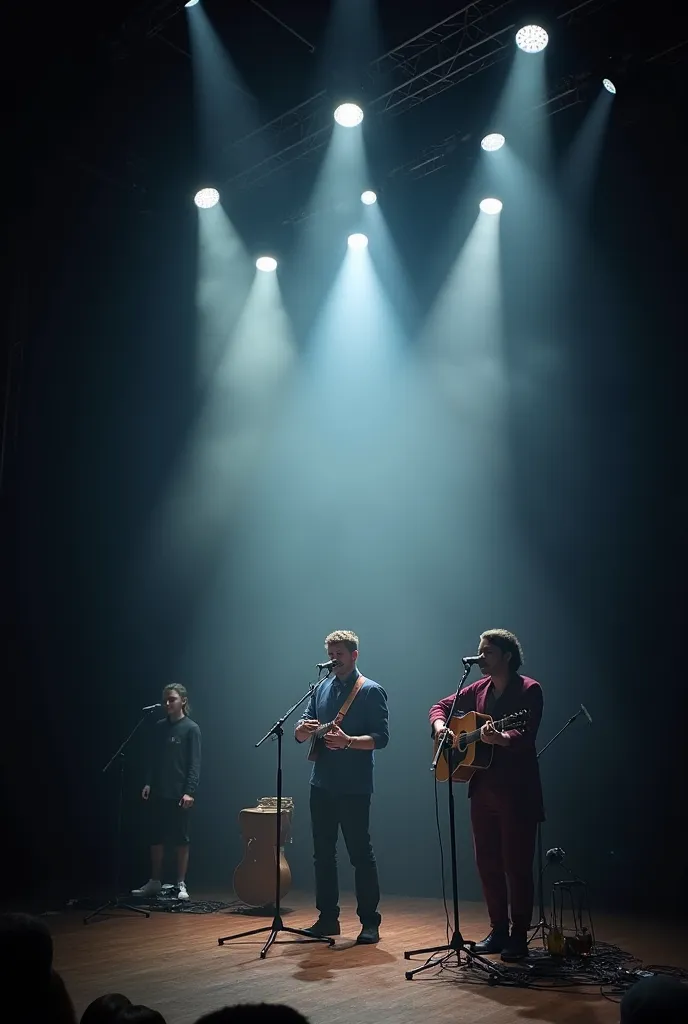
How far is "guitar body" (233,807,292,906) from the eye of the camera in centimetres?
636

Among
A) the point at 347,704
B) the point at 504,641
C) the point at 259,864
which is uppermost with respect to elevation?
the point at 504,641

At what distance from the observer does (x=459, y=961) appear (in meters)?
4.41

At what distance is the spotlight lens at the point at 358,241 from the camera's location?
850 cm

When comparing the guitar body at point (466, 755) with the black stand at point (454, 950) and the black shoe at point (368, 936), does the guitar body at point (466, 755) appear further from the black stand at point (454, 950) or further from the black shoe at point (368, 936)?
the black shoe at point (368, 936)

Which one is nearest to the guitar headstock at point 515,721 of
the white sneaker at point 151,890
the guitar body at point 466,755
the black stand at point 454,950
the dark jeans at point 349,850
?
the guitar body at point 466,755

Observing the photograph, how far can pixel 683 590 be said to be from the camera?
6.59 metres

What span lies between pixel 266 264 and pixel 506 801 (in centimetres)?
602

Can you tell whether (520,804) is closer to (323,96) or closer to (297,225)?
(323,96)

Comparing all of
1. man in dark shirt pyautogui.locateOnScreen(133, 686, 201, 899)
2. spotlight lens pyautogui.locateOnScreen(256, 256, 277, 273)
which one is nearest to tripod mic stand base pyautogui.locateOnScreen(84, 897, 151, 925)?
man in dark shirt pyautogui.locateOnScreen(133, 686, 201, 899)

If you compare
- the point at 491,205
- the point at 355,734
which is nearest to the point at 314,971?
the point at 355,734

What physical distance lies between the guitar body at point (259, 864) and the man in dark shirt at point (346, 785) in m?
1.09

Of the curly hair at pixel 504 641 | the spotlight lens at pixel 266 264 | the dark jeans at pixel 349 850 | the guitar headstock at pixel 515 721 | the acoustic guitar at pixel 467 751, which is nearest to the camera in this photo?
the guitar headstock at pixel 515 721

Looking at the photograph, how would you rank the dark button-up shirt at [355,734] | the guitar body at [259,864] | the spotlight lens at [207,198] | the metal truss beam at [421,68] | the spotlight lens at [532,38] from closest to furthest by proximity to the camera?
1. the dark button-up shirt at [355,734]
2. the spotlight lens at [532,38]
3. the metal truss beam at [421,68]
4. the guitar body at [259,864]
5. the spotlight lens at [207,198]

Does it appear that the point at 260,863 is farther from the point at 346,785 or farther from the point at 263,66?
the point at 263,66
